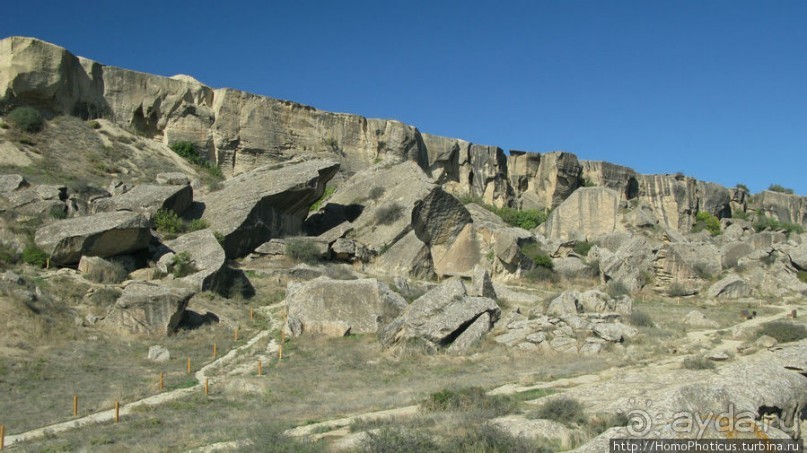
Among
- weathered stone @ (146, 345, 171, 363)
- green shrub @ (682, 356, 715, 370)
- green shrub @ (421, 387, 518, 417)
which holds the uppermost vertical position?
green shrub @ (682, 356, 715, 370)

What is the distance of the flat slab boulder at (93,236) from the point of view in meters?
21.8

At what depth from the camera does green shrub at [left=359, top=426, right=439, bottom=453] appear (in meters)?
7.10

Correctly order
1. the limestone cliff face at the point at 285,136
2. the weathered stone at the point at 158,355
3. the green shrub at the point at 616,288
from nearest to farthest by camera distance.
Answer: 1. the weathered stone at the point at 158,355
2. the green shrub at the point at 616,288
3. the limestone cliff face at the point at 285,136

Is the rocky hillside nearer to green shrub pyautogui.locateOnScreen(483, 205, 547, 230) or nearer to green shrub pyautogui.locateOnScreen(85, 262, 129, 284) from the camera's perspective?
green shrub pyautogui.locateOnScreen(85, 262, 129, 284)

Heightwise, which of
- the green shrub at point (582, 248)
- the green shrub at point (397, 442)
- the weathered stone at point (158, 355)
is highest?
the green shrub at point (582, 248)

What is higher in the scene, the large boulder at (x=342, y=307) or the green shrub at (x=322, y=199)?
the green shrub at (x=322, y=199)

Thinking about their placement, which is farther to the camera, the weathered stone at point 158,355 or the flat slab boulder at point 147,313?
the flat slab boulder at point 147,313

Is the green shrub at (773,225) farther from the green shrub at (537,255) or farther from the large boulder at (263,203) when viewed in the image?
the large boulder at (263,203)

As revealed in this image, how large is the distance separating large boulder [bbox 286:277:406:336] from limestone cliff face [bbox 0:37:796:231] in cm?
2061

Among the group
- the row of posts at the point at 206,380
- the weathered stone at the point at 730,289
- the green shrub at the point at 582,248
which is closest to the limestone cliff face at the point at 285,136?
the green shrub at the point at 582,248

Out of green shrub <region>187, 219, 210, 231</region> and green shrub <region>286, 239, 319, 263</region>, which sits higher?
green shrub <region>187, 219, 210, 231</region>

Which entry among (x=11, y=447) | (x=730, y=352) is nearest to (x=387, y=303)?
(x=730, y=352)

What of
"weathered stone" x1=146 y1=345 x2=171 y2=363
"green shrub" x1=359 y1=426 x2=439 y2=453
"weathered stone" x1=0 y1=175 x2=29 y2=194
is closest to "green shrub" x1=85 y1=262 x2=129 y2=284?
"weathered stone" x1=146 y1=345 x2=171 y2=363

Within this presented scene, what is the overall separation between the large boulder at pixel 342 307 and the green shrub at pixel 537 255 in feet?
42.0
